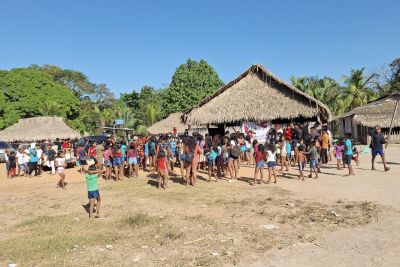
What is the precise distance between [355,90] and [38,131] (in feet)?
110

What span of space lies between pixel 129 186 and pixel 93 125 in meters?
37.8

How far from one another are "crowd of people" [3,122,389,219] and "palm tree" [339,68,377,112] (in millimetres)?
26076

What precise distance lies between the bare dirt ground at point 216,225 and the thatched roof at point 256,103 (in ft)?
20.7

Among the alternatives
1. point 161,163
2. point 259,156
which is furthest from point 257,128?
point 161,163

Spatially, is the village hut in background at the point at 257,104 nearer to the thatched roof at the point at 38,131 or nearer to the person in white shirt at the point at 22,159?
the person in white shirt at the point at 22,159

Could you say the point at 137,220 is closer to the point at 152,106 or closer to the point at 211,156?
the point at 211,156

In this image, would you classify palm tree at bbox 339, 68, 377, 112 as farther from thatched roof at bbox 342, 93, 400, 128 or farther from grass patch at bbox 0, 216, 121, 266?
grass patch at bbox 0, 216, 121, 266

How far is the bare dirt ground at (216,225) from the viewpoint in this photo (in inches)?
237

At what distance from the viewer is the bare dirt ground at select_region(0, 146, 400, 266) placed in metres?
6.03

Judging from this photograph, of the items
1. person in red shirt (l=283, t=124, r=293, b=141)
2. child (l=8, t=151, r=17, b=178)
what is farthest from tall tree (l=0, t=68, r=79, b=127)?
person in red shirt (l=283, t=124, r=293, b=141)

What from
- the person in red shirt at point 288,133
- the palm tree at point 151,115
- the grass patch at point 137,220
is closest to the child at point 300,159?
the person in red shirt at point 288,133

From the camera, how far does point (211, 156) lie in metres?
13.2

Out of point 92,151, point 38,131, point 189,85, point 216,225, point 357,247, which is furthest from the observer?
point 189,85

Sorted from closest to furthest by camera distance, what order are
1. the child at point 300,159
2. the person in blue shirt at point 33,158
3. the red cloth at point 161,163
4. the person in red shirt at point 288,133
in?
the red cloth at point 161,163, the child at point 300,159, the person in red shirt at point 288,133, the person in blue shirt at point 33,158
